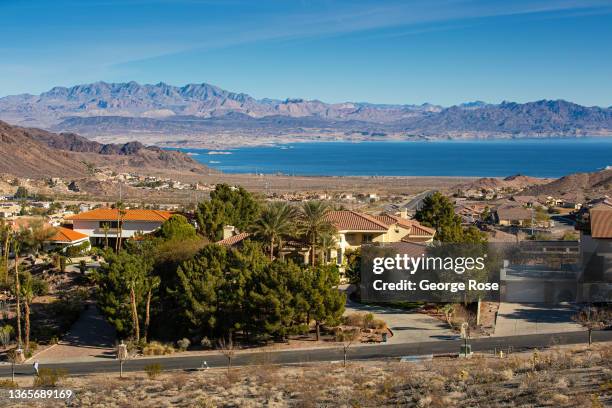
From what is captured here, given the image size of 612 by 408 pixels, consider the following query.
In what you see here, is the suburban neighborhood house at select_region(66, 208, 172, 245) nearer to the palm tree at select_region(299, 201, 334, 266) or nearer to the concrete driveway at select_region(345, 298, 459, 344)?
the palm tree at select_region(299, 201, 334, 266)

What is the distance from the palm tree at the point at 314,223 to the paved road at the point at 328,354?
10.2 m

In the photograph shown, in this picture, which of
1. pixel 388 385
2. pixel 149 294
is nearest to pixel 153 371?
pixel 149 294

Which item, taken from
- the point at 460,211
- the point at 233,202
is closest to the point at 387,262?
the point at 233,202

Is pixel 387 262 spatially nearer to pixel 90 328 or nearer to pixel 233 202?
pixel 90 328

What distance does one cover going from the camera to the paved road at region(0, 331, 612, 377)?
31.6 m

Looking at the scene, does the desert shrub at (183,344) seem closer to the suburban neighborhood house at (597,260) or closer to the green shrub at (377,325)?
the green shrub at (377,325)

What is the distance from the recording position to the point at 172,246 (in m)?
44.2

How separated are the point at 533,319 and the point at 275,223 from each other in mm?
14238

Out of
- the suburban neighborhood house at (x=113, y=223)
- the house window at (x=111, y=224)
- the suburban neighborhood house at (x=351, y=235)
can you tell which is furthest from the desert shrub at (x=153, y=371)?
the house window at (x=111, y=224)

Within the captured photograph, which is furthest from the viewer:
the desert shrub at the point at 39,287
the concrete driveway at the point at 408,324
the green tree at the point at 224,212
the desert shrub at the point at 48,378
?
the green tree at the point at 224,212

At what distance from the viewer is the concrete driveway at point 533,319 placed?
35.0 metres

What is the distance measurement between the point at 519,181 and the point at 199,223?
386 ft

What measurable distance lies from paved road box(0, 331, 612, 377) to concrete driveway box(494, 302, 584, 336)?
0.94m

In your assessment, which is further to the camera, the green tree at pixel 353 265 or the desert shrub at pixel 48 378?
the green tree at pixel 353 265
